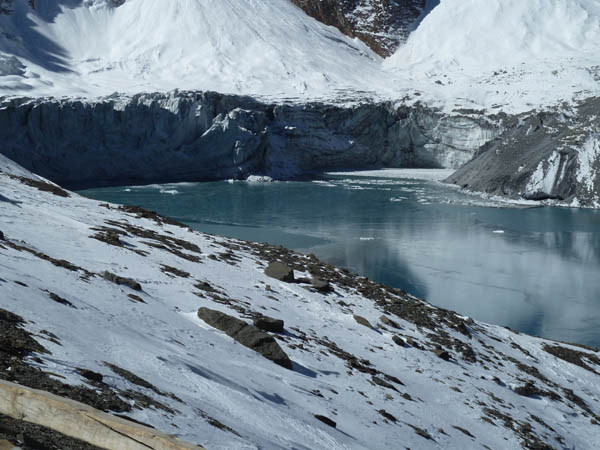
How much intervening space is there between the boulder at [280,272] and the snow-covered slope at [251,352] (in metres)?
0.13

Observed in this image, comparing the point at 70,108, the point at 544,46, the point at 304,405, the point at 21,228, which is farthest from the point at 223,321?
the point at 544,46

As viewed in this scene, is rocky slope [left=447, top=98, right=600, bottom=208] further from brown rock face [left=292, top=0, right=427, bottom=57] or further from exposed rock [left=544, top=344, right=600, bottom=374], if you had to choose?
brown rock face [left=292, top=0, right=427, bottom=57]

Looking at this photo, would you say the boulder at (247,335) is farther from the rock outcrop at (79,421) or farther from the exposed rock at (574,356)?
the exposed rock at (574,356)

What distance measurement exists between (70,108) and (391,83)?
22.1m

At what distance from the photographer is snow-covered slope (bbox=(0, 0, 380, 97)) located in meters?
39.5

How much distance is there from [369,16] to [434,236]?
4641 cm

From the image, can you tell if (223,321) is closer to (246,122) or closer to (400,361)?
(400,361)

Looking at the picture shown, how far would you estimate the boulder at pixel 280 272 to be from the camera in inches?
315

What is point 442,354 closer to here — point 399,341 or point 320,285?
point 399,341

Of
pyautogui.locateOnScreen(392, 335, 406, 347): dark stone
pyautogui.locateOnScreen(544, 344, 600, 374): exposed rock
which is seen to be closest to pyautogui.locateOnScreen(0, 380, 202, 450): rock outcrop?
pyautogui.locateOnScreen(392, 335, 406, 347): dark stone

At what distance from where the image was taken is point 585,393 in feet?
23.5

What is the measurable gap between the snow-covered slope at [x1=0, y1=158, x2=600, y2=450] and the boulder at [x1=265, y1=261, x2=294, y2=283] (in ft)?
0.44

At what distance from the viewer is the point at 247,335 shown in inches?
203

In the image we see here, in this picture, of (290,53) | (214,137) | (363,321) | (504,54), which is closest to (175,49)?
(290,53)
